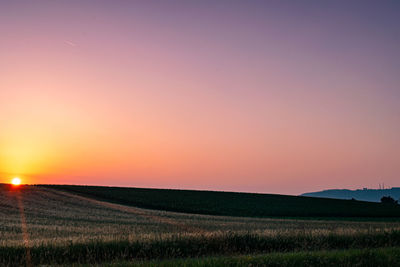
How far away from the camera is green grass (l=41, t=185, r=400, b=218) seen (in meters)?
59.4

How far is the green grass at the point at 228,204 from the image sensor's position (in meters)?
59.4

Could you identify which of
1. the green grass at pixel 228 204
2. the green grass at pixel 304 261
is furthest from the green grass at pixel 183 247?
the green grass at pixel 228 204

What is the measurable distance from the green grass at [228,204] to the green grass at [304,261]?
44.0 m

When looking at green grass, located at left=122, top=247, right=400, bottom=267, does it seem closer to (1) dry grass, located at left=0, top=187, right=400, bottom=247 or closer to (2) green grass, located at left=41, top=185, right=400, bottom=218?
(1) dry grass, located at left=0, top=187, right=400, bottom=247

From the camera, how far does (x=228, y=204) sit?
66375 mm

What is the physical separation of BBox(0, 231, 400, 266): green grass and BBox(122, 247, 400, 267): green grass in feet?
7.27

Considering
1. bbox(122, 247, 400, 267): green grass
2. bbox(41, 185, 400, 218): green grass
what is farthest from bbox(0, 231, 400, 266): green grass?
bbox(41, 185, 400, 218): green grass

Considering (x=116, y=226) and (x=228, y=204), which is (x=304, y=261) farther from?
(x=228, y=204)

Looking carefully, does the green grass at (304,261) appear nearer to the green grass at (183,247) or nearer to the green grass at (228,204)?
the green grass at (183,247)

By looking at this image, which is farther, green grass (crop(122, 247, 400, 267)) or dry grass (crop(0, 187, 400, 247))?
dry grass (crop(0, 187, 400, 247))

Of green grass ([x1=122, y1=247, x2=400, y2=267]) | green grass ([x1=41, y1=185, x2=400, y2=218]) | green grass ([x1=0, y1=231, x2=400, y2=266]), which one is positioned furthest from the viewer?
green grass ([x1=41, y1=185, x2=400, y2=218])

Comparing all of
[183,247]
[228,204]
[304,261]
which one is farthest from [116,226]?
[228,204]

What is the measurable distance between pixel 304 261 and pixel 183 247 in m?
4.90

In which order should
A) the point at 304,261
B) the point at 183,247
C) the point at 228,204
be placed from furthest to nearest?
the point at 228,204 → the point at 183,247 → the point at 304,261
